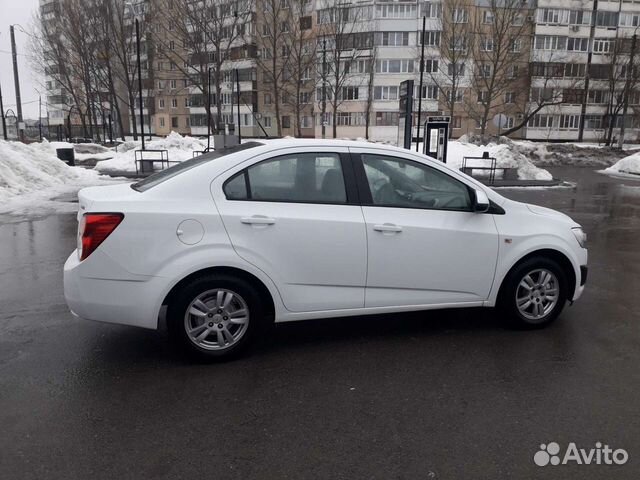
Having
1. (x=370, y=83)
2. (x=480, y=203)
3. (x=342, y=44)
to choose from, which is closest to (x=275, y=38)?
(x=342, y=44)

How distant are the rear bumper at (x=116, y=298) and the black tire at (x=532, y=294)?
2962 millimetres

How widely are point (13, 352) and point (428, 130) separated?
17.6 m

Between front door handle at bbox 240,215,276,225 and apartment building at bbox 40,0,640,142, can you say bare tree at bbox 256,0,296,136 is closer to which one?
apartment building at bbox 40,0,640,142

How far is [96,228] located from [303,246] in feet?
4.98

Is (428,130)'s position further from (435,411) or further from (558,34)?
(558,34)

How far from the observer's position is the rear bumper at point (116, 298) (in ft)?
12.9

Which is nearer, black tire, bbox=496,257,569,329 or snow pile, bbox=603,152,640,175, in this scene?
black tire, bbox=496,257,569,329

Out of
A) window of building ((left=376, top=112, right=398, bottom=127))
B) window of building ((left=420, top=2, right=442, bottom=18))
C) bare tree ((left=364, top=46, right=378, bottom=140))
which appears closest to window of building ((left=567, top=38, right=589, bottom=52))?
window of building ((left=420, top=2, right=442, bottom=18))

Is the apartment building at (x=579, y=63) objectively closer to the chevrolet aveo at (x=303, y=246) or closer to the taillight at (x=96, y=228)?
the chevrolet aveo at (x=303, y=246)

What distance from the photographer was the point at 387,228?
4352 millimetres

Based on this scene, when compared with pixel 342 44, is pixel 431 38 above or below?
above

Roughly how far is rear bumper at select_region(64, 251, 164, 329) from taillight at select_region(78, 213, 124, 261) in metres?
0.17

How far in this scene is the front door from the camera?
4.40 m

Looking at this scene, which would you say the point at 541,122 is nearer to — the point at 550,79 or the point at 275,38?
the point at 550,79
